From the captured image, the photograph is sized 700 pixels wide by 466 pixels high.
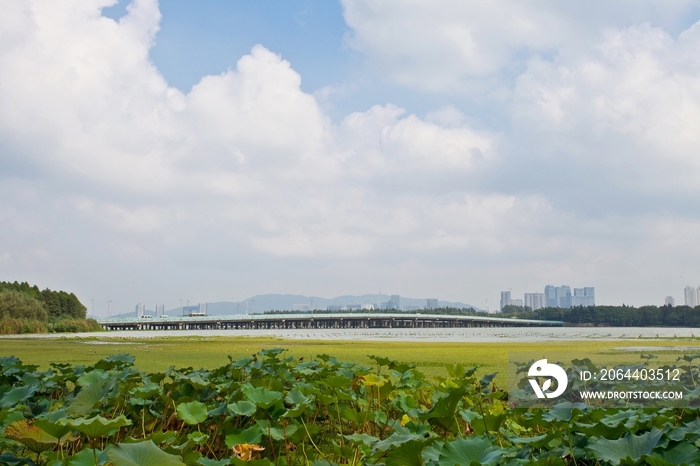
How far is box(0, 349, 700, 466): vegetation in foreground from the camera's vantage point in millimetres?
2568

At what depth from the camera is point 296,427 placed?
3.31 meters

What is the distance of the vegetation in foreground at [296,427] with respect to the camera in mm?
2568

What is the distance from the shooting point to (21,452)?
4.04 m

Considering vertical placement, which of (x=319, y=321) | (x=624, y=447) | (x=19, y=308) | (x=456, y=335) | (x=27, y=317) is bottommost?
(x=319, y=321)

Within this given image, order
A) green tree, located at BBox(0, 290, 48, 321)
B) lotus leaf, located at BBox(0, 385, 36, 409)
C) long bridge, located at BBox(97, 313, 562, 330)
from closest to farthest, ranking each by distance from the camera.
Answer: lotus leaf, located at BBox(0, 385, 36, 409) → green tree, located at BBox(0, 290, 48, 321) → long bridge, located at BBox(97, 313, 562, 330)

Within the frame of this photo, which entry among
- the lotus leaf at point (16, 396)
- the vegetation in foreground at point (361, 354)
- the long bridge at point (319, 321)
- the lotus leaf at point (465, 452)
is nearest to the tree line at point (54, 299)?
the long bridge at point (319, 321)

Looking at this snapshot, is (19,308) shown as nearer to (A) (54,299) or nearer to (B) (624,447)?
(A) (54,299)

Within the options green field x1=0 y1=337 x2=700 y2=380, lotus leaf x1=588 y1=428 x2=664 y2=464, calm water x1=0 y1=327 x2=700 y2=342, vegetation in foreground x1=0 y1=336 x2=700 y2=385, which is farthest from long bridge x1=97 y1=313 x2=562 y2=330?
lotus leaf x1=588 y1=428 x2=664 y2=464

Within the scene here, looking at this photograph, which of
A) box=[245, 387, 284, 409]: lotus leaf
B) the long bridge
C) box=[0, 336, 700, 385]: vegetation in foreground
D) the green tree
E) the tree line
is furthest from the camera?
the long bridge

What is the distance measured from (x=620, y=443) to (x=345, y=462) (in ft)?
5.98

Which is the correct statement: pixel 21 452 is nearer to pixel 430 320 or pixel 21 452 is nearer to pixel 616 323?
pixel 430 320

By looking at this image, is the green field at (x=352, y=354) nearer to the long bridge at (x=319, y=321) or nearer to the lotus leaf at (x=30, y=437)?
the lotus leaf at (x=30, y=437)

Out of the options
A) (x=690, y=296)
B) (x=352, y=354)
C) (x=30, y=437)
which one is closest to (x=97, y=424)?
(x=30, y=437)

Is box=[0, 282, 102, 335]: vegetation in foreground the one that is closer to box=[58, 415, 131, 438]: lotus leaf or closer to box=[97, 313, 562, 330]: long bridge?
box=[97, 313, 562, 330]: long bridge
